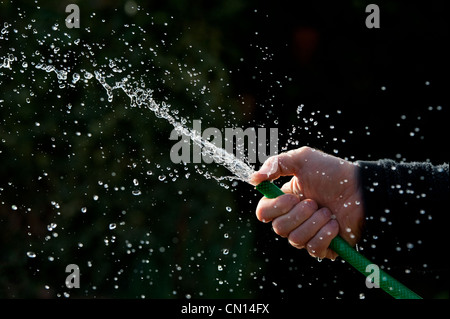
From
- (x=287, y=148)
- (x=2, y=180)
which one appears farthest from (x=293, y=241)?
(x=2, y=180)

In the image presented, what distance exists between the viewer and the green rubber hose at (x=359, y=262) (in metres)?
1.66

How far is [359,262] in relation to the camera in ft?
5.52

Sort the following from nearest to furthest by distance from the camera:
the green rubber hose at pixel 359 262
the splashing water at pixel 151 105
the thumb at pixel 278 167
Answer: the green rubber hose at pixel 359 262
the thumb at pixel 278 167
the splashing water at pixel 151 105

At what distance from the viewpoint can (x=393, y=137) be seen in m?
2.90

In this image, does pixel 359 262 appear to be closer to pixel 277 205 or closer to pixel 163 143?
pixel 277 205

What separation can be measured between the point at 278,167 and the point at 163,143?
0.89m

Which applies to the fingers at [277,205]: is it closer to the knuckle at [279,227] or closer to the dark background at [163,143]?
the knuckle at [279,227]

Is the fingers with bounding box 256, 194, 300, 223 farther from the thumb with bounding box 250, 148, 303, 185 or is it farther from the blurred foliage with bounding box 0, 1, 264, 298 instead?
the blurred foliage with bounding box 0, 1, 264, 298

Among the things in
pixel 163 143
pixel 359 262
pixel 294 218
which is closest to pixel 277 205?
pixel 294 218

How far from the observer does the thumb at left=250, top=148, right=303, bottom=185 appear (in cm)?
178

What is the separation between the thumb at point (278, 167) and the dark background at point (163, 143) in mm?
722

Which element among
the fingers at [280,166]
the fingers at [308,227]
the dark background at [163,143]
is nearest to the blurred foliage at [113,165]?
the dark background at [163,143]
